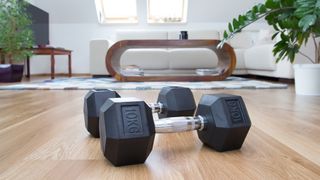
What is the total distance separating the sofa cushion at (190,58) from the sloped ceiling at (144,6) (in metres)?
1.33

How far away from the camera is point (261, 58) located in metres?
3.68

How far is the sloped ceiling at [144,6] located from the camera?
536cm

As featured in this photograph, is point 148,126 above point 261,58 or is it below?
below

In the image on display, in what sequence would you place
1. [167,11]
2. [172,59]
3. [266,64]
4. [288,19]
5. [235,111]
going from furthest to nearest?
[167,11] < [172,59] < [266,64] < [288,19] < [235,111]

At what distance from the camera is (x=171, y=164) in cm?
59

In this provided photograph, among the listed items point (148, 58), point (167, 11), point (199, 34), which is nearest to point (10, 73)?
point (148, 58)

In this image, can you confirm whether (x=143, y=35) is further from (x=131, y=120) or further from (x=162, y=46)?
(x=131, y=120)

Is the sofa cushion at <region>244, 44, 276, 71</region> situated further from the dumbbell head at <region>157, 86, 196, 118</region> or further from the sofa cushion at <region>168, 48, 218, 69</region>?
the dumbbell head at <region>157, 86, 196, 118</region>

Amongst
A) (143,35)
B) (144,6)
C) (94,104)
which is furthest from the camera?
(144,6)

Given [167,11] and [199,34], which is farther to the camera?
[167,11]

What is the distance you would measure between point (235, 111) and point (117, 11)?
535 centimetres

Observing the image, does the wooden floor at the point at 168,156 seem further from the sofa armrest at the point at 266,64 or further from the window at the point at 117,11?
the window at the point at 117,11

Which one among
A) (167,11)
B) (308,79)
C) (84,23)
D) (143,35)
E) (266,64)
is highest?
(167,11)

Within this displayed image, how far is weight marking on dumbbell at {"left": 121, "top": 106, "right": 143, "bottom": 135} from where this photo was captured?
1.71 feet
